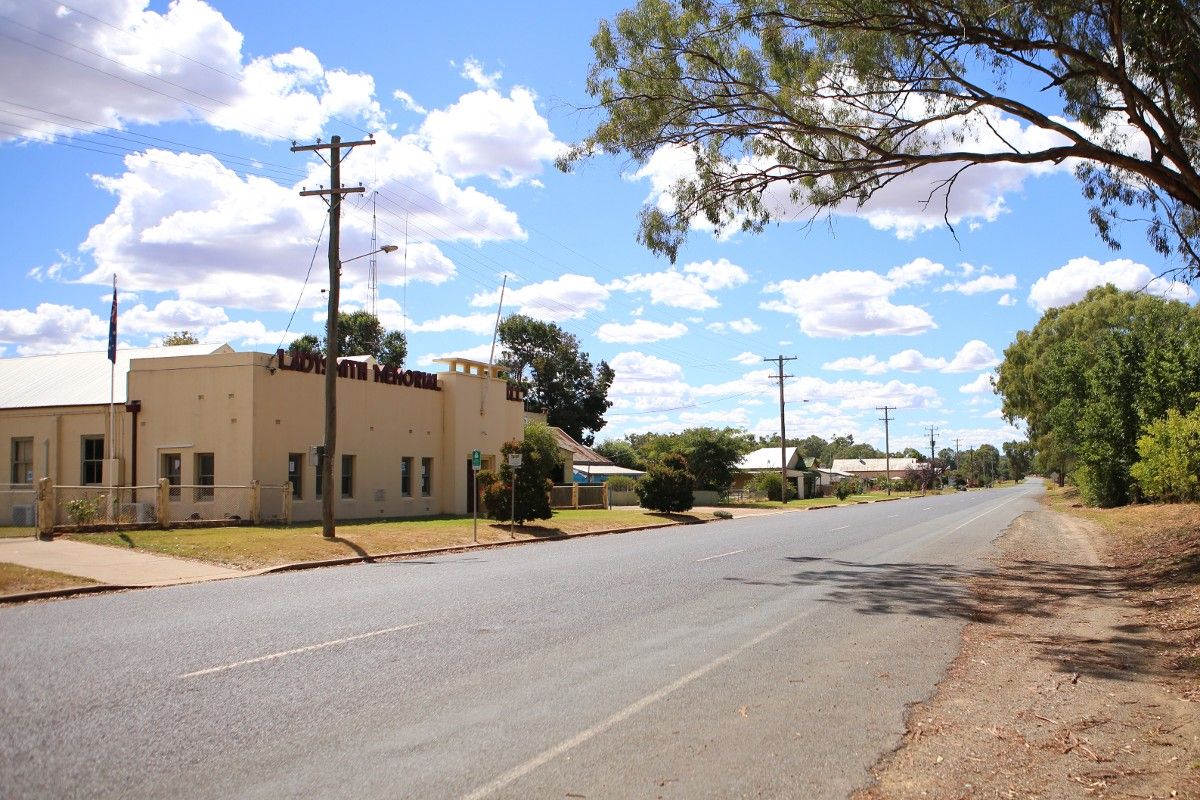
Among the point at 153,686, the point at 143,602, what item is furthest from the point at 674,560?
A: the point at 153,686

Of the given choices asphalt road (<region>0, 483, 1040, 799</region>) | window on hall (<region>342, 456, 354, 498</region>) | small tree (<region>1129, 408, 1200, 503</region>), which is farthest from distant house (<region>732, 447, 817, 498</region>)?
asphalt road (<region>0, 483, 1040, 799</region>)

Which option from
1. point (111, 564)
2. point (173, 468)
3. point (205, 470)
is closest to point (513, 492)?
point (205, 470)

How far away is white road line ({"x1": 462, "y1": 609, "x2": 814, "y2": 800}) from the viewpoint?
219 inches

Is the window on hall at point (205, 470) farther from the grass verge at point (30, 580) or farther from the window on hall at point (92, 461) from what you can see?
the grass verge at point (30, 580)

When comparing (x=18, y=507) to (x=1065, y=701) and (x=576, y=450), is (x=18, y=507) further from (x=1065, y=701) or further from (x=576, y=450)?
(x=576, y=450)

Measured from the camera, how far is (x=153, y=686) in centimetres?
793

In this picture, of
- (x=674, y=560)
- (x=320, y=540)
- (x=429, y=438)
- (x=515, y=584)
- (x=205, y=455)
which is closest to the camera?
(x=515, y=584)

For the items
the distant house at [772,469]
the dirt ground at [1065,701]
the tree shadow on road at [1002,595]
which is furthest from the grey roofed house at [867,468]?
the dirt ground at [1065,701]

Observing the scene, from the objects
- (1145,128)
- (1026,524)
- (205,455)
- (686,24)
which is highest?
(686,24)

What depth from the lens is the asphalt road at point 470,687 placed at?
19.0ft

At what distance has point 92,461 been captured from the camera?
3080cm

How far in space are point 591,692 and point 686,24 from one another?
11603 mm

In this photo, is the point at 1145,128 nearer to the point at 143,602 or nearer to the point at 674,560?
the point at 674,560

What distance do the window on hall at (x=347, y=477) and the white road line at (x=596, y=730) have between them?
24.2m
